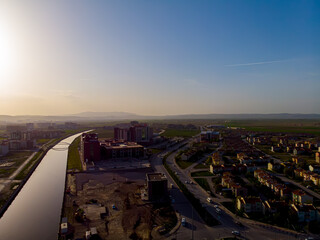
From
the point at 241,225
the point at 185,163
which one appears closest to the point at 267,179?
the point at 241,225

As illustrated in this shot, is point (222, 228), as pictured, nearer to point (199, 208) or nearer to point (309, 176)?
point (199, 208)

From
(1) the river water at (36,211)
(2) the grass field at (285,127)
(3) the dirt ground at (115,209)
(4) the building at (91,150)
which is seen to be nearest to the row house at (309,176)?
(3) the dirt ground at (115,209)

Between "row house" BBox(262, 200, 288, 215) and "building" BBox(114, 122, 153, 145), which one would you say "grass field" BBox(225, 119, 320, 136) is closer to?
"building" BBox(114, 122, 153, 145)

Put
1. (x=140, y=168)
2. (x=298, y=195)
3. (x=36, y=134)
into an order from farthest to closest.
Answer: (x=36, y=134) → (x=140, y=168) → (x=298, y=195)

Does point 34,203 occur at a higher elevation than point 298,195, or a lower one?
lower

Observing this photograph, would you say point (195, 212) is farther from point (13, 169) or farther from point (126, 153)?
point (13, 169)

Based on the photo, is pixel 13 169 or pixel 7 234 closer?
pixel 7 234
